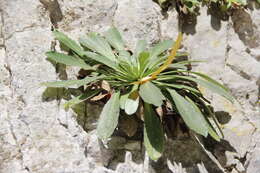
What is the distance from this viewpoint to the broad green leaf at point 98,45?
232 centimetres

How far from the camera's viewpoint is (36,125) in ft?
6.45

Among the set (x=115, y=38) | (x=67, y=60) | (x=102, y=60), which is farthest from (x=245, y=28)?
(x=67, y=60)

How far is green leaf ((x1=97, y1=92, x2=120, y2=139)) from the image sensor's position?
184 centimetres

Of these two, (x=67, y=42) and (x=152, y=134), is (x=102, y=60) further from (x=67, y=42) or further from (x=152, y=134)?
(x=152, y=134)

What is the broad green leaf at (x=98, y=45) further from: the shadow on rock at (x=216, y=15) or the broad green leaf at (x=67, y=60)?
the shadow on rock at (x=216, y=15)

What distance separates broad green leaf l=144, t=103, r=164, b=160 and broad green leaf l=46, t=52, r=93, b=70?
510mm

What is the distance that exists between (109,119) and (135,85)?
0.31 metres

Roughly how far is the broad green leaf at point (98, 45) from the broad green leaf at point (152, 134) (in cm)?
52

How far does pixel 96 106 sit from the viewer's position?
2.19 metres

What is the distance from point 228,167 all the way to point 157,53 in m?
0.96

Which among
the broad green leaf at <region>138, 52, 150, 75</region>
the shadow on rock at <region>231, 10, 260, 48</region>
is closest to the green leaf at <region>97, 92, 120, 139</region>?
the broad green leaf at <region>138, 52, 150, 75</region>

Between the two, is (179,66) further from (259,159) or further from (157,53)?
(259,159)

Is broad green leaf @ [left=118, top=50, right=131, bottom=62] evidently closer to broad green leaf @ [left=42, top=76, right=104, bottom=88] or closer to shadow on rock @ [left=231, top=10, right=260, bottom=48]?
broad green leaf @ [left=42, top=76, right=104, bottom=88]

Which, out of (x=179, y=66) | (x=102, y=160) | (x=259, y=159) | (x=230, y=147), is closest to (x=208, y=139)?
(x=230, y=147)
